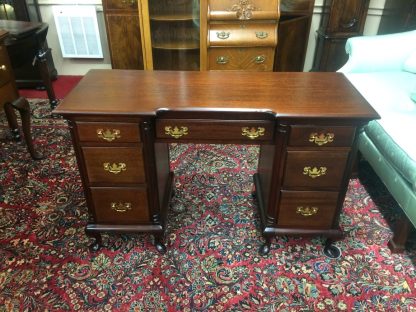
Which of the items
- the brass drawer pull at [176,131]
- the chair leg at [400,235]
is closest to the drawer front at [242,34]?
the brass drawer pull at [176,131]

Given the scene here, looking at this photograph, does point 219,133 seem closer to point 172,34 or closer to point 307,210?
point 307,210

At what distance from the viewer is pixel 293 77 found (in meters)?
1.69

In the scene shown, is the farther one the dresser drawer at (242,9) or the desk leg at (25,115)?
the dresser drawer at (242,9)

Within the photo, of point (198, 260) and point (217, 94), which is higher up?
point (217, 94)

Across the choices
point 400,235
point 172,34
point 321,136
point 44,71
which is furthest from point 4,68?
point 400,235

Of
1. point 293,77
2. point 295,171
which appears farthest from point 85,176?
point 293,77

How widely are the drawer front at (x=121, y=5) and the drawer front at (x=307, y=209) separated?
230cm

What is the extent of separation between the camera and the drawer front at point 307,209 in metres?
1.51

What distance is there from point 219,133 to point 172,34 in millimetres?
1938

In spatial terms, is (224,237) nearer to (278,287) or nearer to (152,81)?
(278,287)

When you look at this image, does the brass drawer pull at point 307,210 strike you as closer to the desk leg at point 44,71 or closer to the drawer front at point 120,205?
the drawer front at point 120,205

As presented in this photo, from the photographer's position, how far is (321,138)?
1362 mm

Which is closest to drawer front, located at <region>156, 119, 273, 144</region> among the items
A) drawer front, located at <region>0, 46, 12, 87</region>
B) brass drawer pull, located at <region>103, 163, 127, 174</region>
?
brass drawer pull, located at <region>103, 163, 127, 174</region>

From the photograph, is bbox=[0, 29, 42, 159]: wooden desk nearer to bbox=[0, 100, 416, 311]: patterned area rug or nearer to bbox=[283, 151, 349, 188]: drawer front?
bbox=[0, 100, 416, 311]: patterned area rug
